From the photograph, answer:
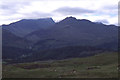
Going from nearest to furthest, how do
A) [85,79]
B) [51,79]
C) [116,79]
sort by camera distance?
[116,79], [85,79], [51,79]

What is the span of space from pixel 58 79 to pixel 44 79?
159 inches

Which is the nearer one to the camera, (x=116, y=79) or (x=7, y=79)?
(x=116, y=79)

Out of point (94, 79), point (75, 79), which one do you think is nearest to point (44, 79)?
point (75, 79)

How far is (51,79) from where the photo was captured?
2746 inches

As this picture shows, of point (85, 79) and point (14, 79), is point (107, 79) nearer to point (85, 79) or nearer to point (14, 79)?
point (85, 79)

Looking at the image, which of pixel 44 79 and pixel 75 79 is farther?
pixel 44 79

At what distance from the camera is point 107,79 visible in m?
62.3

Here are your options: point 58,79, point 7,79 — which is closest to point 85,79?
point 58,79

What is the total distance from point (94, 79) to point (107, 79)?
3.48 metres

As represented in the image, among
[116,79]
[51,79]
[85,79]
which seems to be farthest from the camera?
[51,79]

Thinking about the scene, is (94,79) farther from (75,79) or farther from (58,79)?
(58,79)

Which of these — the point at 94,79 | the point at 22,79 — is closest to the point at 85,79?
the point at 94,79

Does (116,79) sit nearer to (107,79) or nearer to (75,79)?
(107,79)

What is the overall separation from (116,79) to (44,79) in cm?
1957
